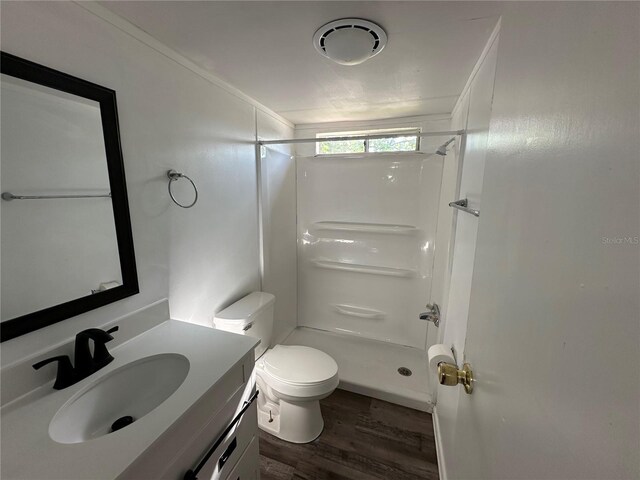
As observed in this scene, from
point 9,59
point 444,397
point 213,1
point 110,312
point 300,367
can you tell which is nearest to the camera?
point 9,59

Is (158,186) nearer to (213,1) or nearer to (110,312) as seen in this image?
(110,312)

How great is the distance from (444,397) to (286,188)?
2063mm

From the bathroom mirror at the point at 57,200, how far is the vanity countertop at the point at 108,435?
236 mm

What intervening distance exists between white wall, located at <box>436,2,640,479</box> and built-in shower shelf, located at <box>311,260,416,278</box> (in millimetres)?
1960

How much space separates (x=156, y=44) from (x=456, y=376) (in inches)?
70.5

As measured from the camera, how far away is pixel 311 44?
1.21m

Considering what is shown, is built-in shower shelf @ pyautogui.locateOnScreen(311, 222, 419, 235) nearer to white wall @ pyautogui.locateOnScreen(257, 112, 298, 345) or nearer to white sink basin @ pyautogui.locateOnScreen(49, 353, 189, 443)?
white wall @ pyautogui.locateOnScreen(257, 112, 298, 345)

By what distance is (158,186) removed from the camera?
4.17ft

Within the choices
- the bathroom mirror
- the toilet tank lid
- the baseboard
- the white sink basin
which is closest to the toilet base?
the toilet tank lid

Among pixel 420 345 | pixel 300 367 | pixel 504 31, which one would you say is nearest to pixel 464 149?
pixel 504 31

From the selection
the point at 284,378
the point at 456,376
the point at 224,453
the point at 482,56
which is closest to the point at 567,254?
the point at 456,376

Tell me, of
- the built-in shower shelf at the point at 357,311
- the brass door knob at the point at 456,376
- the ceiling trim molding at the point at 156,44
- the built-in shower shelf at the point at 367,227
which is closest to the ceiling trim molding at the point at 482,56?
the built-in shower shelf at the point at 367,227

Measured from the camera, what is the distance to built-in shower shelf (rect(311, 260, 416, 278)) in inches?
101

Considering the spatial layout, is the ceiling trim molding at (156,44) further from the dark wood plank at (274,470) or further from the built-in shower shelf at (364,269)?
the dark wood plank at (274,470)
